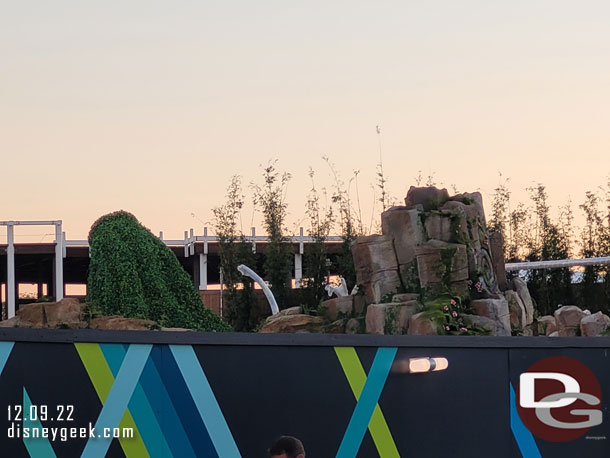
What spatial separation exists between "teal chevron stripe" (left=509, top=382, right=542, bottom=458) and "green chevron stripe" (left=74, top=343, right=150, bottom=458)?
318 cm

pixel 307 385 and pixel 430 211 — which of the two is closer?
pixel 307 385

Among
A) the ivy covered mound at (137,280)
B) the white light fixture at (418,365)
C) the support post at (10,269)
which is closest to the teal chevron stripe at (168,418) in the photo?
the white light fixture at (418,365)

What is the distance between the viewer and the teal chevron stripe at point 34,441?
8250 mm

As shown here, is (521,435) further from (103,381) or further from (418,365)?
(103,381)

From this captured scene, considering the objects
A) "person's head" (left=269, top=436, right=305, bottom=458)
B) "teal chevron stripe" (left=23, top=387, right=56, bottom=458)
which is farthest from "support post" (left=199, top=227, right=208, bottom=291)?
"person's head" (left=269, top=436, right=305, bottom=458)

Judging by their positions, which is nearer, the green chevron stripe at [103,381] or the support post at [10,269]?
the green chevron stripe at [103,381]

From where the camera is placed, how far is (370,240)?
984 inches

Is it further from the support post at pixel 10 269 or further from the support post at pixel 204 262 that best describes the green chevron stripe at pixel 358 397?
the support post at pixel 204 262

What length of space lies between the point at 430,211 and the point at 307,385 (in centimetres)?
1632

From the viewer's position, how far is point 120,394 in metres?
8.19

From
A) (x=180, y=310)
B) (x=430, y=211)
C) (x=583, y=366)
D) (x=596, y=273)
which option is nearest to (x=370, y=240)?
(x=430, y=211)

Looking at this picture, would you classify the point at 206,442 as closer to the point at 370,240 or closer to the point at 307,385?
the point at 307,385

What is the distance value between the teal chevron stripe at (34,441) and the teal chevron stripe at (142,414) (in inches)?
30.3

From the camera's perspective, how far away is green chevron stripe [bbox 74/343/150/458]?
8.17m
